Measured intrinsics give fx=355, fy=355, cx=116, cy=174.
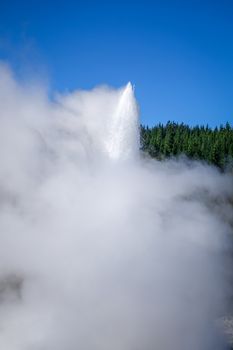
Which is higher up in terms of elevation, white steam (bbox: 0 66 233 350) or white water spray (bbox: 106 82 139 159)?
white water spray (bbox: 106 82 139 159)

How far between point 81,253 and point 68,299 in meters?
0.62

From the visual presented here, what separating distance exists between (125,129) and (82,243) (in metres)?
2.18

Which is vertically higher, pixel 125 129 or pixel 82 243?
pixel 125 129

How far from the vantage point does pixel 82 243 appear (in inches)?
169

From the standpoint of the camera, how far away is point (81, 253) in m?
4.29

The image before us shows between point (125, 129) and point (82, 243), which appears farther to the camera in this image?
point (125, 129)

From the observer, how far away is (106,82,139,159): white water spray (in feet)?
17.8

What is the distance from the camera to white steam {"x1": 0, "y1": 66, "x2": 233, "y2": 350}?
13.9ft

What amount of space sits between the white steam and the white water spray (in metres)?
0.03

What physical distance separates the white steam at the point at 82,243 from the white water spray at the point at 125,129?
0.10 feet

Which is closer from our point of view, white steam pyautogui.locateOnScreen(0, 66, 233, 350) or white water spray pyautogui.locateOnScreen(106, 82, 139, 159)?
white steam pyautogui.locateOnScreen(0, 66, 233, 350)

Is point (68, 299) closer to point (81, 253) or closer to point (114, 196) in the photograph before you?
point (81, 253)

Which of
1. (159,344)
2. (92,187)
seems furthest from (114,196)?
(159,344)

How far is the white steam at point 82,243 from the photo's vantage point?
13.9ft
